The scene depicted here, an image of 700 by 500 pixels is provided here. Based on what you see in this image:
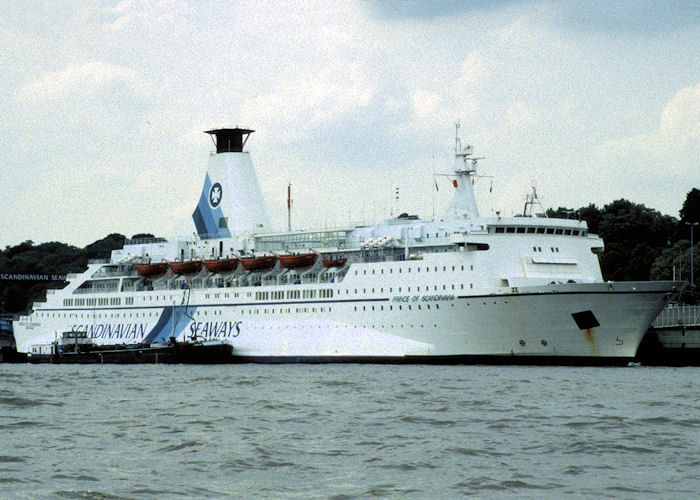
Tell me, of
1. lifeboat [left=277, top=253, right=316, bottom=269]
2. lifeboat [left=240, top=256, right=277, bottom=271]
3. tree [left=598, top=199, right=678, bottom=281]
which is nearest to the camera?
lifeboat [left=277, top=253, right=316, bottom=269]

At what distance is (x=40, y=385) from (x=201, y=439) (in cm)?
1755

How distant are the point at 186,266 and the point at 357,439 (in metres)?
42.0

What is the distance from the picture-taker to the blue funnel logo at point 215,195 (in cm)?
6781

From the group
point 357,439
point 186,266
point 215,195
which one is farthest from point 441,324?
point 357,439

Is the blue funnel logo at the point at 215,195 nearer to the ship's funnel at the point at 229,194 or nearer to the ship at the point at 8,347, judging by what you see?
the ship's funnel at the point at 229,194

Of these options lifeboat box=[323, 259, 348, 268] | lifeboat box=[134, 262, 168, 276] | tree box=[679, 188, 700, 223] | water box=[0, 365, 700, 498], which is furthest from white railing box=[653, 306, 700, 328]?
tree box=[679, 188, 700, 223]

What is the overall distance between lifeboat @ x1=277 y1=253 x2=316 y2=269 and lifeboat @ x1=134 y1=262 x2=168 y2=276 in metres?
9.58

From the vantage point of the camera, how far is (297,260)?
5841 cm

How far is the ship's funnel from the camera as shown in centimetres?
6669

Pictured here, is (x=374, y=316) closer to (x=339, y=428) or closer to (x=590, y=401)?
(x=590, y=401)

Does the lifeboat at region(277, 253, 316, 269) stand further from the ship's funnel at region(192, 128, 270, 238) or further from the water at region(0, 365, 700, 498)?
the water at region(0, 365, 700, 498)

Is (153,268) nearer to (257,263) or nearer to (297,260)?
(257,263)

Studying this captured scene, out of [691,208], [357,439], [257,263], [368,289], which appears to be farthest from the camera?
[691,208]

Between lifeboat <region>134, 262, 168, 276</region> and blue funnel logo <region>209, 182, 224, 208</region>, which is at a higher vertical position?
blue funnel logo <region>209, 182, 224, 208</region>
